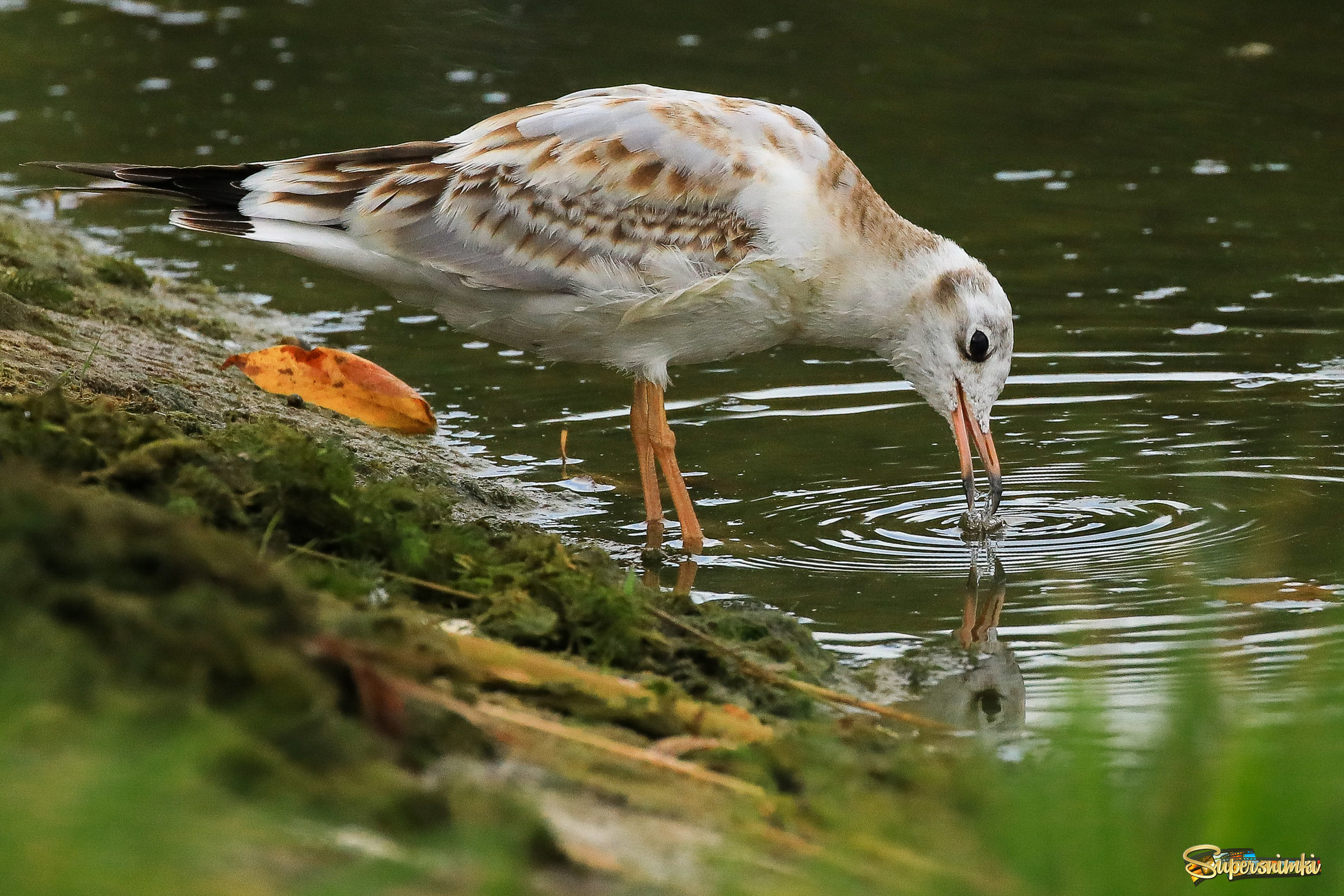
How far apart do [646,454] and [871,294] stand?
1.28m

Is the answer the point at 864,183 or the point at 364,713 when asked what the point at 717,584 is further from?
the point at 364,713

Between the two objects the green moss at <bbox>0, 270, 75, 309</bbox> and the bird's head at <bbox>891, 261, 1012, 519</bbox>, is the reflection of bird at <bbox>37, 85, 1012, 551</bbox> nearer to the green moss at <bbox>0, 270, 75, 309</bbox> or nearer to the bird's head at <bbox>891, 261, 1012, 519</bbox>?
the bird's head at <bbox>891, 261, 1012, 519</bbox>

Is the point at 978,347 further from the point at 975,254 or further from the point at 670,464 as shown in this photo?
the point at 975,254

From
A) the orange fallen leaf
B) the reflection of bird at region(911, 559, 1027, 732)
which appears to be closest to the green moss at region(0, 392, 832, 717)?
the reflection of bird at region(911, 559, 1027, 732)

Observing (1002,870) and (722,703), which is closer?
(1002,870)

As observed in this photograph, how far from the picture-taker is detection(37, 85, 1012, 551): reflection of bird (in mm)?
7141

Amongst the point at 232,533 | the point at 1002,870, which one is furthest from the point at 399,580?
the point at 1002,870

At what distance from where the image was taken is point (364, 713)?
3588 millimetres

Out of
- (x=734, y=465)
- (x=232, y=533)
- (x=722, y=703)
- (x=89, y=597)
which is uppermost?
(x=89, y=597)

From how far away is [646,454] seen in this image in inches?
304

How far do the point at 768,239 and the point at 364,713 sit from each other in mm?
3941

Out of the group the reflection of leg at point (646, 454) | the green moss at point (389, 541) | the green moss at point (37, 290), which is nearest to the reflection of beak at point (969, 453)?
the reflection of leg at point (646, 454)

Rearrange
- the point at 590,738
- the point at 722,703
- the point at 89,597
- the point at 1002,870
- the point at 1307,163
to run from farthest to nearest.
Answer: the point at 1307,163
the point at 722,703
the point at 590,738
the point at 89,597
the point at 1002,870

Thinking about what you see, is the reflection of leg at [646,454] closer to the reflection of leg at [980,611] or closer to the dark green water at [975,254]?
Result: the dark green water at [975,254]
